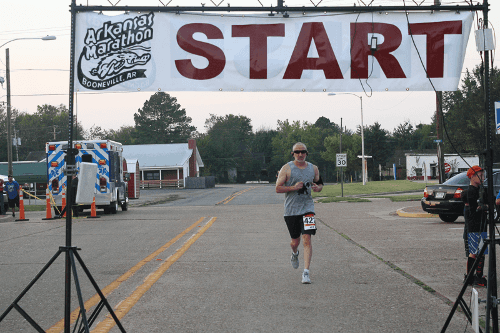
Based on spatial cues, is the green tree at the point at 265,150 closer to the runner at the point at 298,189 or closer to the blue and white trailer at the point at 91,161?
the blue and white trailer at the point at 91,161

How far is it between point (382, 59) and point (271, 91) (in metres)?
1.48

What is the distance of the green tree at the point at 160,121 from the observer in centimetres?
11794

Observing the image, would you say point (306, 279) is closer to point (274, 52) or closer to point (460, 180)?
point (274, 52)

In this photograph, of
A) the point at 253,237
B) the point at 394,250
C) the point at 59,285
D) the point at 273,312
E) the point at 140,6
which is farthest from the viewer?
the point at 253,237

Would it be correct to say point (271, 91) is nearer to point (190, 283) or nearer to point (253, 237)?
A: point (190, 283)

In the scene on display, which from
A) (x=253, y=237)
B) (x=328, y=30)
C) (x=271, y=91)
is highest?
(x=328, y=30)

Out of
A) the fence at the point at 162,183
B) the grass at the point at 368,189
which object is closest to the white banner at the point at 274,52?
the grass at the point at 368,189

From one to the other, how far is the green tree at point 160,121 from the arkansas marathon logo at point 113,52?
112 metres

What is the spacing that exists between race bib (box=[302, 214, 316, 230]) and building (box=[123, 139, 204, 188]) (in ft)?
221

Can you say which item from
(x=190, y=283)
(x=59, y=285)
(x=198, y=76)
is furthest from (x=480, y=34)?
(x=59, y=285)

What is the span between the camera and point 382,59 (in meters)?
6.88

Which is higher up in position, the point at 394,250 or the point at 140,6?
the point at 140,6

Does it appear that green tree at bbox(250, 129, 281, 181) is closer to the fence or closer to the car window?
the fence

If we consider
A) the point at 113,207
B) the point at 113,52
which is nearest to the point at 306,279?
the point at 113,52
